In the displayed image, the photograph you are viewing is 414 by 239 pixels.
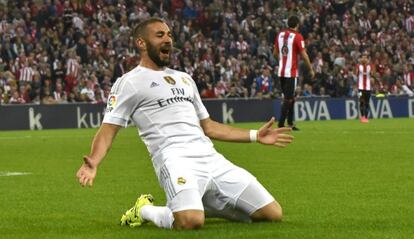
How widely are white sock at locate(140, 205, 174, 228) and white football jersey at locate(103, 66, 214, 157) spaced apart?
0.44 metres

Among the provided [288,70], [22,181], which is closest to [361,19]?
[288,70]

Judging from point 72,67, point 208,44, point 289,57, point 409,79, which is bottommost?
point 409,79

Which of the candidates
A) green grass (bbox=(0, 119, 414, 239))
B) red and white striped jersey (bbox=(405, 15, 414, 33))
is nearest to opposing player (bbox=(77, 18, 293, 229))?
green grass (bbox=(0, 119, 414, 239))

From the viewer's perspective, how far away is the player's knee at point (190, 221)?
28.8 ft

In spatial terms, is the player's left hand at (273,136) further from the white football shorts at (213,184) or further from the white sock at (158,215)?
the white sock at (158,215)

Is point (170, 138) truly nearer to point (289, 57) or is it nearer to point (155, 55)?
point (155, 55)

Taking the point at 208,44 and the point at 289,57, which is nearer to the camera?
the point at 289,57

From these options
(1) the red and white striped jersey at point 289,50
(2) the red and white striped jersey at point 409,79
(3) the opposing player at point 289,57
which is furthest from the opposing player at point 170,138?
(2) the red and white striped jersey at point 409,79

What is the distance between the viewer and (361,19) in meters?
45.3

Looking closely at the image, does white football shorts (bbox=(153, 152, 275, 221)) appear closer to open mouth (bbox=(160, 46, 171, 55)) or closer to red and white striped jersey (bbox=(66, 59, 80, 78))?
open mouth (bbox=(160, 46, 171, 55))

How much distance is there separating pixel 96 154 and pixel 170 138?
0.76m

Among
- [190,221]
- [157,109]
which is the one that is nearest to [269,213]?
[190,221]

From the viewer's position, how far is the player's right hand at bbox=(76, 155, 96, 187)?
26.9 ft

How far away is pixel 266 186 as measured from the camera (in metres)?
13.0
